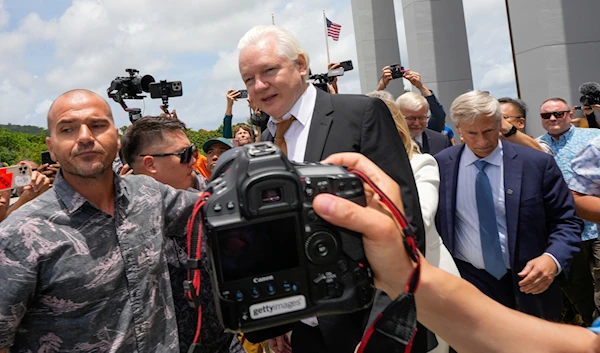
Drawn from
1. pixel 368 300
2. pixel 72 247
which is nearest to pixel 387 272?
pixel 368 300

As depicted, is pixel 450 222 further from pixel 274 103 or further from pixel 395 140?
pixel 274 103

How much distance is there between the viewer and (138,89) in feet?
17.6

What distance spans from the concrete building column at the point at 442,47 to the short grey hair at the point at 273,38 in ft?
34.7

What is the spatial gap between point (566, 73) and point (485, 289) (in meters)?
5.39

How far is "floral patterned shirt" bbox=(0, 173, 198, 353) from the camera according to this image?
1605mm

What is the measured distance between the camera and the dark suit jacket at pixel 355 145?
1770mm

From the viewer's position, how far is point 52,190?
1.82 m

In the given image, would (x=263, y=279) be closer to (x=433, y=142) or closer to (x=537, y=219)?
(x=537, y=219)

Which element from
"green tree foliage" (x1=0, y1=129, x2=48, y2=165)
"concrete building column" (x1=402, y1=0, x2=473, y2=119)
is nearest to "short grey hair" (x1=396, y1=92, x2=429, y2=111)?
"concrete building column" (x1=402, y1=0, x2=473, y2=119)

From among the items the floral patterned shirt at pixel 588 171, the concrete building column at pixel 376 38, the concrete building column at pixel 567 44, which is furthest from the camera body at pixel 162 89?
the concrete building column at pixel 376 38

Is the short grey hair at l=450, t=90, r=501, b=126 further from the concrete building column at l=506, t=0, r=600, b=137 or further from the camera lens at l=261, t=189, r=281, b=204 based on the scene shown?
the concrete building column at l=506, t=0, r=600, b=137

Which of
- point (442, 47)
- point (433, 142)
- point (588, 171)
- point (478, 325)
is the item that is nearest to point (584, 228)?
point (588, 171)

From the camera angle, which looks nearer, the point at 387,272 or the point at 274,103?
the point at 387,272

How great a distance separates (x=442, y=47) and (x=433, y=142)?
8636 mm
